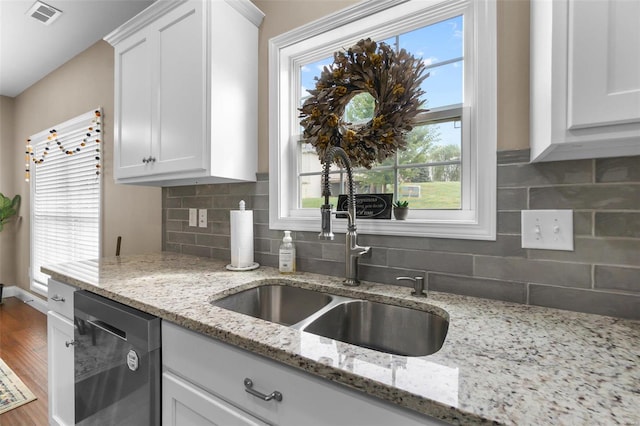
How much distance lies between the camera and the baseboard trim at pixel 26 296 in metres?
3.65

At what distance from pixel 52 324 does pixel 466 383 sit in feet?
6.35

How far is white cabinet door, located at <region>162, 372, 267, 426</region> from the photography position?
0.81 meters

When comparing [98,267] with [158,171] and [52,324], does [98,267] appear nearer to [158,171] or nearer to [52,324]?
[52,324]

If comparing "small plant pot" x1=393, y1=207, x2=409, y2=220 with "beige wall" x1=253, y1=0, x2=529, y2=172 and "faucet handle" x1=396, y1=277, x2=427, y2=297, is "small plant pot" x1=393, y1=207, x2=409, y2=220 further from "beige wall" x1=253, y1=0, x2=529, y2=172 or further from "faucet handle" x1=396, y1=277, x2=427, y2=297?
"beige wall" x1=253, y1=0, x2=529, y2=172

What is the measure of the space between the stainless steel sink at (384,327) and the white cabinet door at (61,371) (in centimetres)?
123

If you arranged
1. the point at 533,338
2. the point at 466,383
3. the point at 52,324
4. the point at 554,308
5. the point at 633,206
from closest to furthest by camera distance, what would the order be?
the point at 466,383
the point at 533,338
the point at 633,206
the point at 554,308
the point at 52,324

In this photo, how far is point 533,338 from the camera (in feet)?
2.52

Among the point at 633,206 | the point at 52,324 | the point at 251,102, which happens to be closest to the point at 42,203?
the point at 52,324

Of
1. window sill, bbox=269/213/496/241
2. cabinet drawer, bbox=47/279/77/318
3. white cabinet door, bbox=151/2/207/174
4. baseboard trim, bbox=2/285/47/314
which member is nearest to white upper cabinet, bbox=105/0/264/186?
white cabinet door, bbox=151/2/207/174

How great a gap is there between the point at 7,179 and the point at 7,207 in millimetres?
442

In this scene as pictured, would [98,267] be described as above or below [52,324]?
above

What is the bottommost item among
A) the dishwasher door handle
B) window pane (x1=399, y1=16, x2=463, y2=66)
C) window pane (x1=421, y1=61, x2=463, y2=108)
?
the dishwasher door handle

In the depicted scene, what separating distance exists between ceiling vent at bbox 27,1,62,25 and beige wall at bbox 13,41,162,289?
39cm

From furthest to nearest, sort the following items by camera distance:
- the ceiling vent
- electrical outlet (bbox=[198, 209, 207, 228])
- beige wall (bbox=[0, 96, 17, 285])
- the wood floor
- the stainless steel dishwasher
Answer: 1. beige wall (bbox=[0, 96, 17, 285])
2. the ceiling vent
3. electrical outlet (bbox=[198, 209, 207, 228])
4. the wood floor
5. the stainless steel dishwasher
